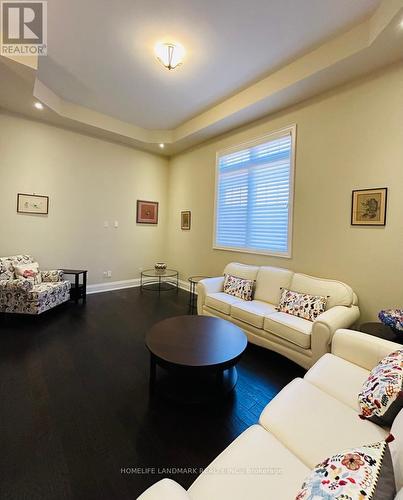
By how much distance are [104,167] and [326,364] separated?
4.91m

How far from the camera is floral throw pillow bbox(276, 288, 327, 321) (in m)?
2.52

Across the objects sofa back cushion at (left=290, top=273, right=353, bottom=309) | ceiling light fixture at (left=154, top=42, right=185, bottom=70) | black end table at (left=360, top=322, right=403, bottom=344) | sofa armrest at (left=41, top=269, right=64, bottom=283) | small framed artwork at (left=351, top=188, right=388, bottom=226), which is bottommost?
black end table at (left=360, top=322, right=403, bottom=344)

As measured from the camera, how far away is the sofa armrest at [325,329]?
207 centimetres

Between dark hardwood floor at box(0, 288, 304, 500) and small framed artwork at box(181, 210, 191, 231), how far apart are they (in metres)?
2.79

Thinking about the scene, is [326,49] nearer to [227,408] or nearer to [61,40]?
[61,40]

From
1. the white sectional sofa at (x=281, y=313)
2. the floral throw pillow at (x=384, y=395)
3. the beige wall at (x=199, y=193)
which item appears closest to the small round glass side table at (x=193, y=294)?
the beige wall at (x=199, y=193)

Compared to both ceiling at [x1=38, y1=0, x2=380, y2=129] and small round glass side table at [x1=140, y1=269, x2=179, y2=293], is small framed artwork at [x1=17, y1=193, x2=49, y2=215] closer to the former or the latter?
ceiling at [x1=38, y1=0, x2=380, y2=129]

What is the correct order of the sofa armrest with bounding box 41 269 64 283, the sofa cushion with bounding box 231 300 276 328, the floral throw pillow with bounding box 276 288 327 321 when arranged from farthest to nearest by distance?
1. the sofa armrest with bounding box 41 269 64 283
2. the sofa cushion with bounding box 231 300 276 328
3. the floral throw pillow with bounding box 276 288 327 321

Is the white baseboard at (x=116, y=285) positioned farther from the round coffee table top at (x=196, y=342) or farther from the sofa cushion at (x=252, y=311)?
the round coffee table top at (x=196, y=342)

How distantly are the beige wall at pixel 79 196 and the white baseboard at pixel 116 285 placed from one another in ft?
0.37

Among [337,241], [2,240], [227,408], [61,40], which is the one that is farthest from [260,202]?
[2,240]

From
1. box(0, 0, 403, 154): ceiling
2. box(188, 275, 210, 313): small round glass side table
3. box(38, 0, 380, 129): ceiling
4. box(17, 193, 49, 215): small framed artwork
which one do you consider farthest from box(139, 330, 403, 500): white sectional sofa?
box(17, 193, 49, 215): small framed artwork

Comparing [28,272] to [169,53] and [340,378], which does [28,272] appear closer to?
[169,53]

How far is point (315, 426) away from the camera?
115 centimetres
